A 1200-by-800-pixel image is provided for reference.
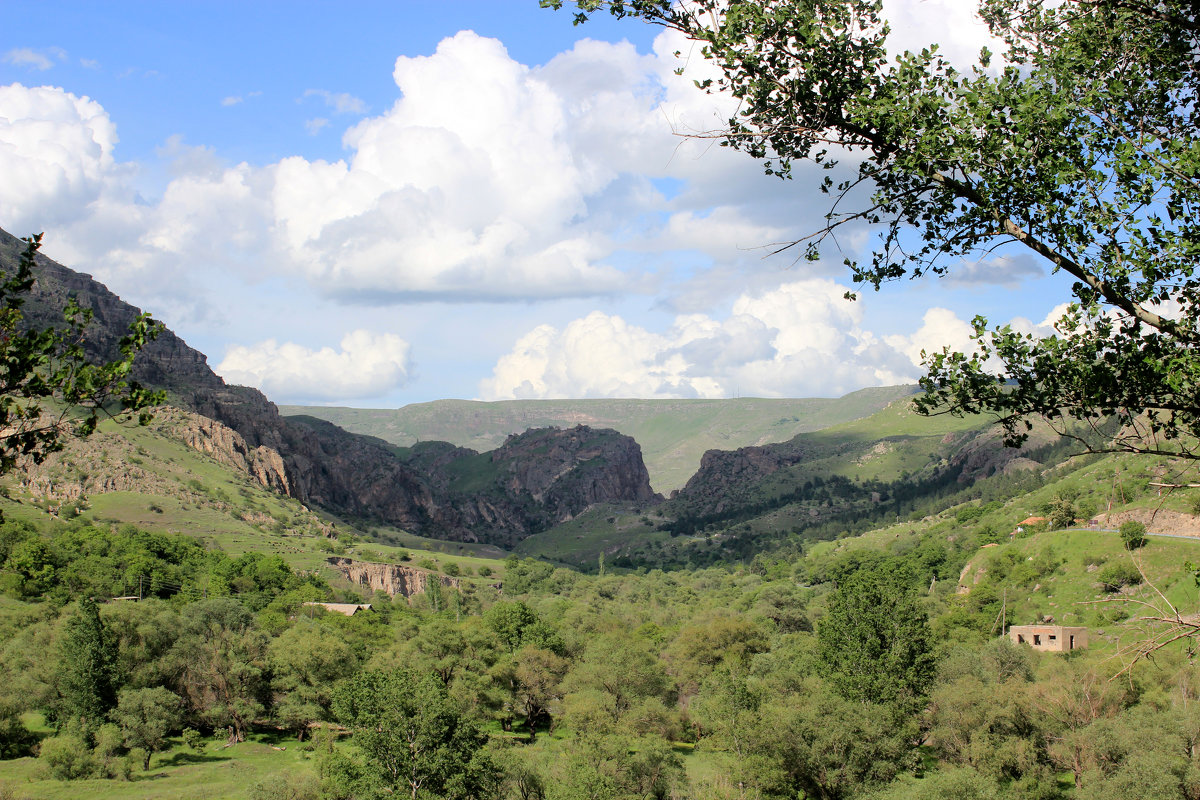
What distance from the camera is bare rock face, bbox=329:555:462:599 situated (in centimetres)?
14875

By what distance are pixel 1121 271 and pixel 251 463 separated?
684 ft

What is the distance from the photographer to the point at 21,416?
10.3 metres

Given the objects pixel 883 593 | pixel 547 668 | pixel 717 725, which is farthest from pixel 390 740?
pixel 883 593

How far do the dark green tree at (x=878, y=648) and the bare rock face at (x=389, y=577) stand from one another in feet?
306

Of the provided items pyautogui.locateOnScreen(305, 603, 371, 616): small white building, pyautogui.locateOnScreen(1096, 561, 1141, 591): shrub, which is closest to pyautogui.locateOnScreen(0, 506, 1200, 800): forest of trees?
pyautogui.locateOnScreen(305, 603, 371, 616): small white building

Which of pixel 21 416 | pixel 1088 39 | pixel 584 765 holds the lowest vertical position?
pixel 584 765

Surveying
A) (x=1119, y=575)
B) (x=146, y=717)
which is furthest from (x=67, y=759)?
(x=1119, y=575)

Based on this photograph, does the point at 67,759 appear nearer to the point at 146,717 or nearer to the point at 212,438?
the point at 146,717

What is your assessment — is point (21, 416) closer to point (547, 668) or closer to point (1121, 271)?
point (1121, 271)

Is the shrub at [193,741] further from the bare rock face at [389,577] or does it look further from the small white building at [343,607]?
the bare rock face at [389,577]

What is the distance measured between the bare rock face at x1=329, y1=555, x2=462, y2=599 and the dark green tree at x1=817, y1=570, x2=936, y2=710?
93.1m

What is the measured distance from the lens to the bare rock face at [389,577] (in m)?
149

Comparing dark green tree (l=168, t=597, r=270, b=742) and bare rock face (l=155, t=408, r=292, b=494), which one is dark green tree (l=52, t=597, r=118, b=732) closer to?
dark green tree (l=168, t=597, r=270, b=742)

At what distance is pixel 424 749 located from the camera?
45.1m
